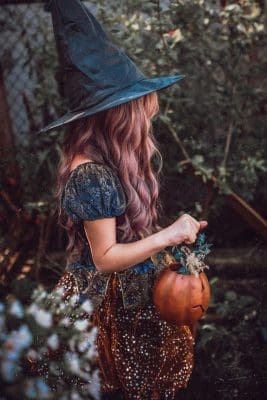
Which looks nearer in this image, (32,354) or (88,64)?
(32,354)

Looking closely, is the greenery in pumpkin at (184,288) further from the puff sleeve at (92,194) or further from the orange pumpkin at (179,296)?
the puff sleeve at (92,194)

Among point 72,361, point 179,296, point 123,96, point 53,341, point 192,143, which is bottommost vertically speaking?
point 192,143

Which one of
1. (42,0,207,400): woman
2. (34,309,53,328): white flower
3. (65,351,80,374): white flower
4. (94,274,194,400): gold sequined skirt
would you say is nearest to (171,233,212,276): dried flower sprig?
(42,0,207,400): woman

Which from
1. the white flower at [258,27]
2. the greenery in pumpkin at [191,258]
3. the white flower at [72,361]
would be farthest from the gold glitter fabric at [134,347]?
the white flower at [258,27]

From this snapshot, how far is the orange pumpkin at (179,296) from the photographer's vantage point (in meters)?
2.03

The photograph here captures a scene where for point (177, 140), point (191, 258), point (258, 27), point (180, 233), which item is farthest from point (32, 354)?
point (258, 27)

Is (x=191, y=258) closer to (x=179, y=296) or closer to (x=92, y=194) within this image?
(x=179, y=296)

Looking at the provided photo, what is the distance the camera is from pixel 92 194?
6.01 ft

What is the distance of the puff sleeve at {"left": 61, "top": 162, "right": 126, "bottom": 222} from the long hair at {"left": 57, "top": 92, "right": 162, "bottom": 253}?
2.7 inches

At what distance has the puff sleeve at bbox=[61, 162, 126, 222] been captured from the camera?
1.83 meters

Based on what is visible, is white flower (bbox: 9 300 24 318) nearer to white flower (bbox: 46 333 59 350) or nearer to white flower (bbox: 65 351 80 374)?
white flower (bbox: 46 333 59 350)

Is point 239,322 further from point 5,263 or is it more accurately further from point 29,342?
point 29,342

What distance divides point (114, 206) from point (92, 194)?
94mm

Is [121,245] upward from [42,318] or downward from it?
downward
